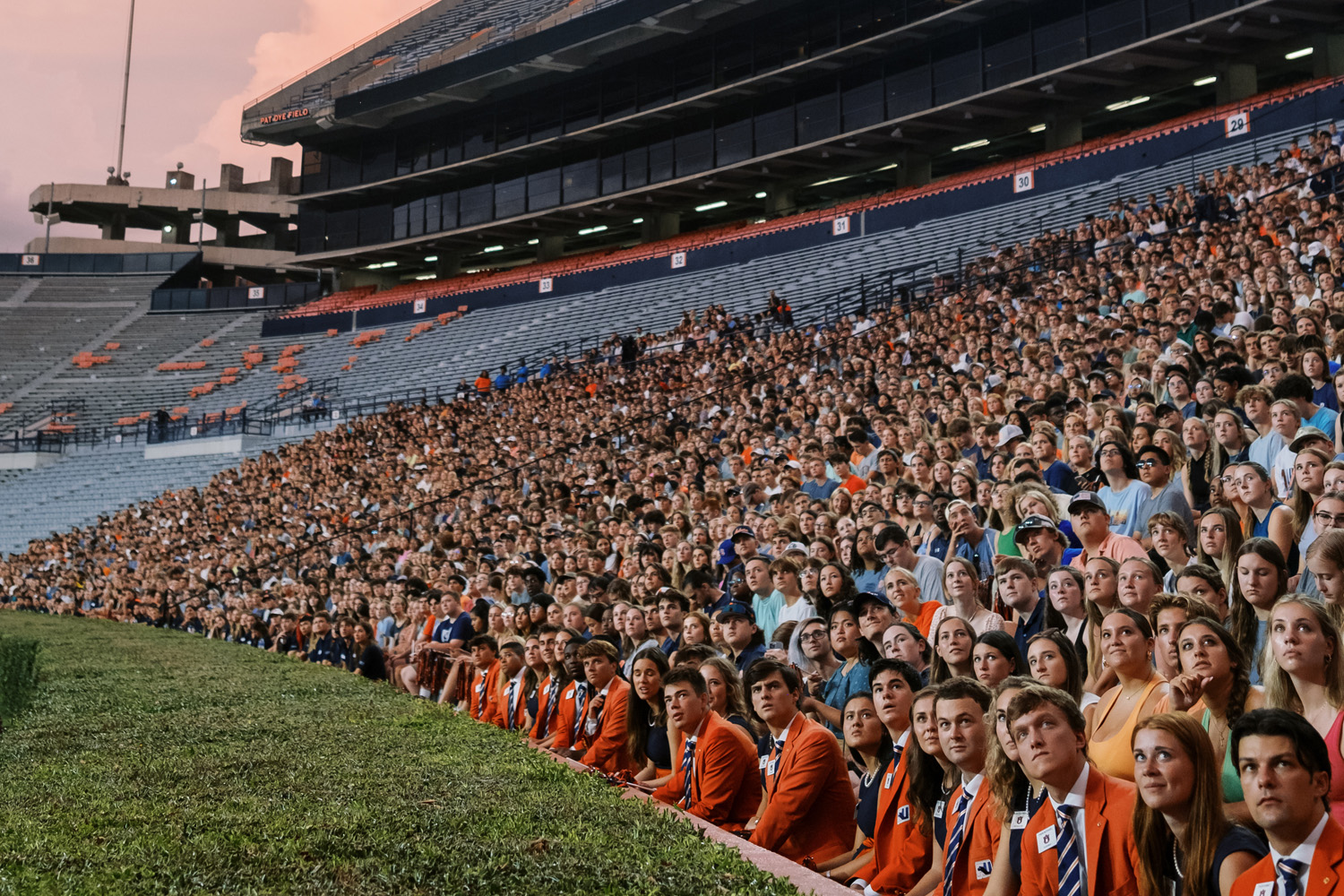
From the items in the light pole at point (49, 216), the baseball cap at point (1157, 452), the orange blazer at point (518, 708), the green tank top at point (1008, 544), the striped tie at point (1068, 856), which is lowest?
the orange blazer at point (518, 708)

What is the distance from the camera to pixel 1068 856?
369 centimetres

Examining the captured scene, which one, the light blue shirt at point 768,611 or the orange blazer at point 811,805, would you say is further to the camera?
the light blue shirt at point 768,611

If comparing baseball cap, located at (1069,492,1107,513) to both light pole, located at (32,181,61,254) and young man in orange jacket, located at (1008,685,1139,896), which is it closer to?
young man in orange jacket, located at (1008,685,1139,896)

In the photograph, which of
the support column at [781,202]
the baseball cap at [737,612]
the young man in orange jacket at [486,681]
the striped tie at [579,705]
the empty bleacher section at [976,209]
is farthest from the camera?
the support column at [781,202]

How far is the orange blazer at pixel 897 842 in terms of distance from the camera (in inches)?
182

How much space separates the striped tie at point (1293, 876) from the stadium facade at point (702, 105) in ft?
89.7

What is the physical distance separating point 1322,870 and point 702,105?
124 feet

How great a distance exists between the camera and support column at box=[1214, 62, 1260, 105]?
28578mm

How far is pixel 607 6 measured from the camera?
37531 mm

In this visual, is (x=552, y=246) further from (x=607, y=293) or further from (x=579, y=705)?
(x=579, y=705)

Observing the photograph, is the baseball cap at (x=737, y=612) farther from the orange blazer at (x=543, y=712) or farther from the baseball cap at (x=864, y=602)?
the orange blazer at (x=543, y=712)

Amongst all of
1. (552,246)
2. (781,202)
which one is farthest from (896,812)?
(552,246)

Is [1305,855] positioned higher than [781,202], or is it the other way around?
[781,202]

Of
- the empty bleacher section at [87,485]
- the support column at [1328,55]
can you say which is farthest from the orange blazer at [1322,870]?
the empty bleacher section at [87,485]
